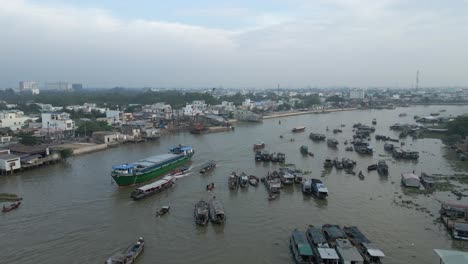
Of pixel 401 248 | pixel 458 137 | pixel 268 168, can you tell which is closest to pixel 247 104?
pixel 458 137

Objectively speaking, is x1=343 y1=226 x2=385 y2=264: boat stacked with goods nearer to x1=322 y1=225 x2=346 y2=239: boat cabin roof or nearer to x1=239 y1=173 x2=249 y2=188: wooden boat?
x1=322 y1=225 x2=346 y2=239: boat cabin roof

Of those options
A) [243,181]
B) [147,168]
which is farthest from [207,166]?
[243,181]

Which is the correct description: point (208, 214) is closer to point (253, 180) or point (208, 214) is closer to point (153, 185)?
point (153, 185)

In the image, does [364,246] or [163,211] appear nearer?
[364,246]

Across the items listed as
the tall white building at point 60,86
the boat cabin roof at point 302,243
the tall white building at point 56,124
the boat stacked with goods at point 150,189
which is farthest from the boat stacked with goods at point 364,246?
the tall white building at point 60,86

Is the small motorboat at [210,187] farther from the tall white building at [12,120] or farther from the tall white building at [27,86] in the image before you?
the tall white building at [27,86]

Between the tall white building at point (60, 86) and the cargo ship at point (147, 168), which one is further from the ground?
the tall white building at point (60, 86)

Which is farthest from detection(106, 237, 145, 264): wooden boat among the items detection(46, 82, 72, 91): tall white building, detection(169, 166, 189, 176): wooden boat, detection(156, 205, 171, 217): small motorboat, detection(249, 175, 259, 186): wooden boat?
detection(46, 82, 72, 91): tall white building
